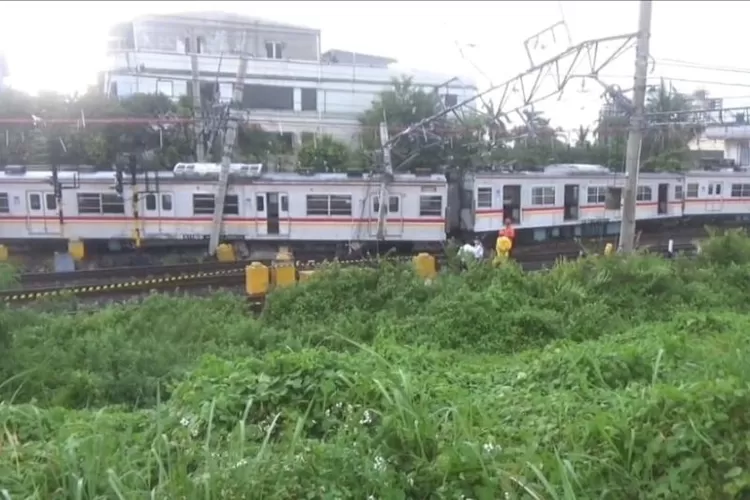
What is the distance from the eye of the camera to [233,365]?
123 inches

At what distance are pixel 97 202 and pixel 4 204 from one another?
5.02 feet

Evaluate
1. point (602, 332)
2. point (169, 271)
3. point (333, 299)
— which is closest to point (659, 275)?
point (602, 332)

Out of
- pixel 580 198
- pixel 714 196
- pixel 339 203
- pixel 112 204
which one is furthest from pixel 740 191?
pixel 112 204

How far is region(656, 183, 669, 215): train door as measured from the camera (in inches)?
512

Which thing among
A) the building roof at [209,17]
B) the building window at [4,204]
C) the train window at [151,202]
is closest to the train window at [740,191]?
the building roof at [209,17]

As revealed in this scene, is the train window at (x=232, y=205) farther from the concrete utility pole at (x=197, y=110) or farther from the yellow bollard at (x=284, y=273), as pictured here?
the yellow bollard at (x=284, y=273)

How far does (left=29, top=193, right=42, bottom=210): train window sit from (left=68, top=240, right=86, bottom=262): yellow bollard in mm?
785

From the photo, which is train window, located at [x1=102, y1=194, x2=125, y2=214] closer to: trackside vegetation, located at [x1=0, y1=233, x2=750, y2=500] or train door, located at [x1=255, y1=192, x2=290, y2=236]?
train door, located at [x1=255, y1=192, x2=290, y2=236]

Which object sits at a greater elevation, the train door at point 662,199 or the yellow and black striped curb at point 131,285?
the train door at point 662,199

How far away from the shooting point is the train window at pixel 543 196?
493 inches

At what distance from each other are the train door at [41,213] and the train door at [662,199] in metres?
10.8

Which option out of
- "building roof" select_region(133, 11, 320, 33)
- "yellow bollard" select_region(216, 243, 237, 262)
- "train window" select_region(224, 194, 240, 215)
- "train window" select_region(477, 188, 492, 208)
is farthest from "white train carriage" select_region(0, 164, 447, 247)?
"building roof" select_region(133, 11, 320, 33)

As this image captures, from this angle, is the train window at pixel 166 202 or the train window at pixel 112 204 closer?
the train window at pixel 112 204

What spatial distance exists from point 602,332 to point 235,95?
7.20 m
